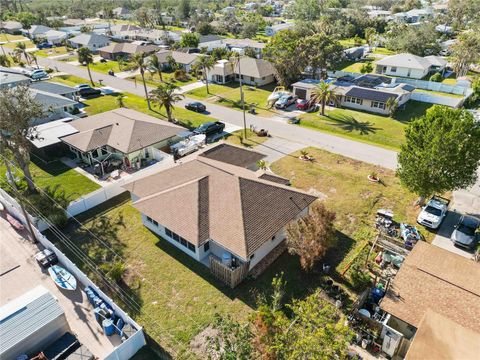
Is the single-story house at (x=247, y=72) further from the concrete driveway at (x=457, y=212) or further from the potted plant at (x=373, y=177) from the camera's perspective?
→ the concrete driveway at (x=457, y=212)

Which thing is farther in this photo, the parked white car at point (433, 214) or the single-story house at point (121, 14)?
the single-story house at point (121, 14)

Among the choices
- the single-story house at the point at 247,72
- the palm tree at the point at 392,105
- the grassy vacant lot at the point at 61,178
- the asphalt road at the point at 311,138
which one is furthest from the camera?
the single-story house at the point at 247,72

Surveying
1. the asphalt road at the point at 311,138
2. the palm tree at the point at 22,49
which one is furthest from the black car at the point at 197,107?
the palm tree at the point at 22,49

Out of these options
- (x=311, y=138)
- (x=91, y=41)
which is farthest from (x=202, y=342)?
(x=91, y=41)

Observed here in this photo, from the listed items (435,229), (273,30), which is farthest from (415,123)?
(273,30)

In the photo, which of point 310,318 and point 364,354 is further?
point 364,354

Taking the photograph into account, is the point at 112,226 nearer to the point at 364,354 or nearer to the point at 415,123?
the point at 364,354
